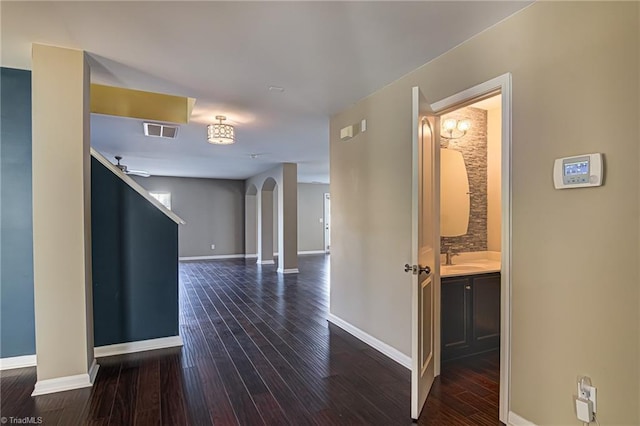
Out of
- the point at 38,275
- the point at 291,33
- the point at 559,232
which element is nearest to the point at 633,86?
the point at 559,232

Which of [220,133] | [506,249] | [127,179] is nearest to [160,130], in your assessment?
[220,133]

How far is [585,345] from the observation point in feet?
5.40

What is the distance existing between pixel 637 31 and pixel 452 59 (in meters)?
1.11

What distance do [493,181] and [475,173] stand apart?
10.3 inches

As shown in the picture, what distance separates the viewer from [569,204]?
5.63ft

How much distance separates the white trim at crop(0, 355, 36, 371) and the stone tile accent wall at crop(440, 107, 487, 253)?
396cm

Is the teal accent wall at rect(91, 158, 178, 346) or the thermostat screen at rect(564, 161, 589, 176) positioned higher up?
the thermostat screen at rect(564, 161, 589, 176)

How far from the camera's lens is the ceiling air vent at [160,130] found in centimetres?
429

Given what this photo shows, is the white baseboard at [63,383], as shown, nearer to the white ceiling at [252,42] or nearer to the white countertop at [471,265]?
the white ceiling at [252,42]

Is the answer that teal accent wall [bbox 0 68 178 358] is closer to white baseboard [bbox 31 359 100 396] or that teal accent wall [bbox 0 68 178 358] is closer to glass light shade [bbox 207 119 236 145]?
white baseboard [bbox 31 359 100 396]

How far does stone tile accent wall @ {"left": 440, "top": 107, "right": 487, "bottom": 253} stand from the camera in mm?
3377

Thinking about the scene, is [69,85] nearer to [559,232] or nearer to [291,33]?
[291,33]

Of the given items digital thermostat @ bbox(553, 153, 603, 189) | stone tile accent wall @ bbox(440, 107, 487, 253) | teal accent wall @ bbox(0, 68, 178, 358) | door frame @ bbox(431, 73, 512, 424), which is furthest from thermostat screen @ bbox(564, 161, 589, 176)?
teal accent wall @ bbox(0, 68, 178, 358)

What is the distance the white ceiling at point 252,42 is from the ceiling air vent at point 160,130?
78 centimetres
